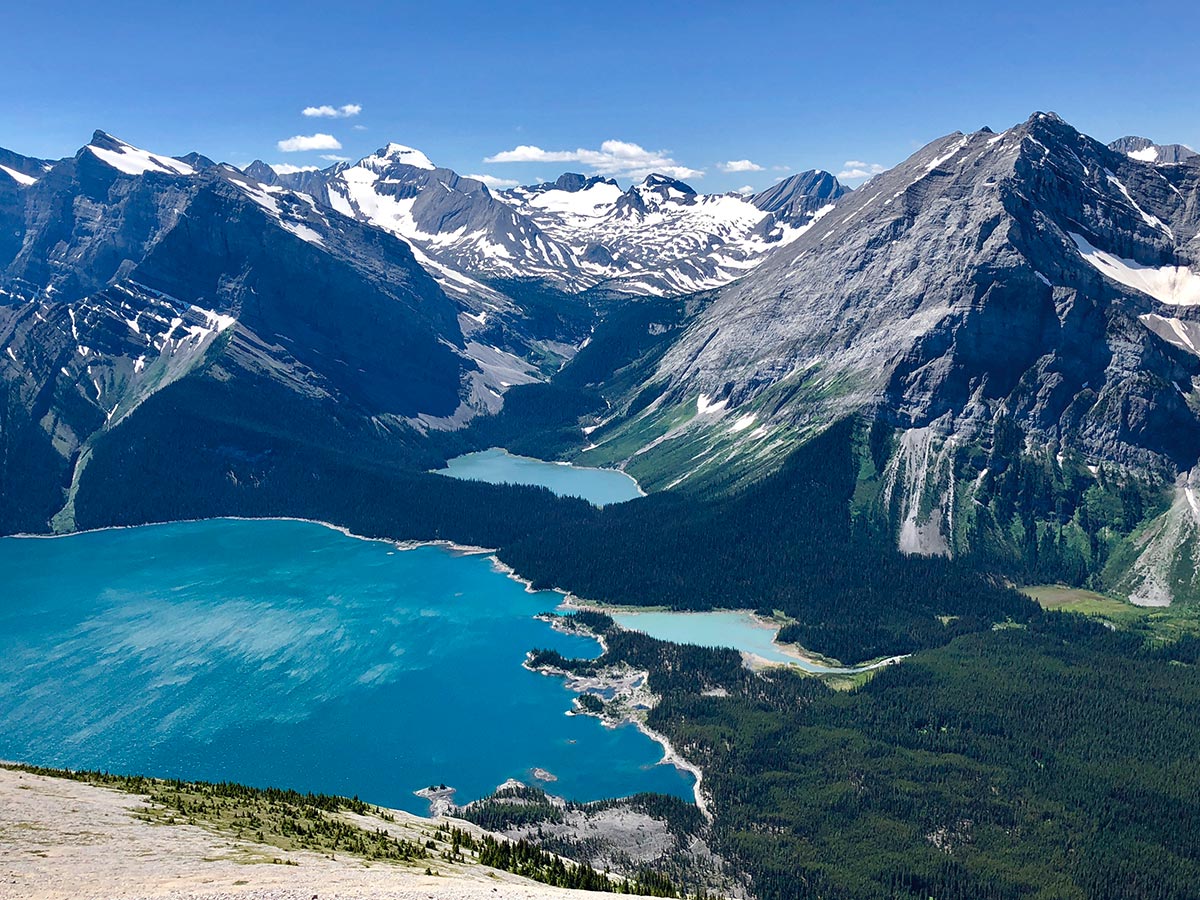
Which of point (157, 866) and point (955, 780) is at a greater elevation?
point (157, 866)

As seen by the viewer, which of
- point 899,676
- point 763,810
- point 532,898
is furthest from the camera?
point 899,676

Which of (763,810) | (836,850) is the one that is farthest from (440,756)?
(836,850)

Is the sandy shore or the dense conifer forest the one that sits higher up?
the sandy shore

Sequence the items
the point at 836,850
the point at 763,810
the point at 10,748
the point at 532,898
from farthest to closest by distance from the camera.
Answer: the point at 10,748 < the point at 763,810 < the point at 836,850 < the point at 532,898

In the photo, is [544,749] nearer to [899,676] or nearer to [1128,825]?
[899,676]

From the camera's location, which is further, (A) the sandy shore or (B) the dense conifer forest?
(B) the dense conifer forest

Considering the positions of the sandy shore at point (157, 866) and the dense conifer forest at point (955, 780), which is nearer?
the sandy shore at point (157, 866)

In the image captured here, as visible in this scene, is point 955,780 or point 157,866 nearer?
point 157,866

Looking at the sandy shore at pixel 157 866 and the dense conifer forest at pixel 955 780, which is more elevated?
the sandy shore at pixel 157 866
